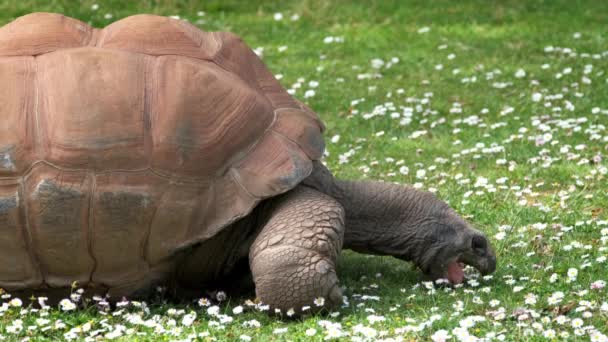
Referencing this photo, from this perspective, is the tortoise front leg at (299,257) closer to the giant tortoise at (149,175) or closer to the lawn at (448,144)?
the giant tortoise at (149,175)

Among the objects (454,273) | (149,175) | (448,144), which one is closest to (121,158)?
(149,175)

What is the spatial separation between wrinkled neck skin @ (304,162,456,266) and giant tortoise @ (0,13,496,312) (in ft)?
0.77

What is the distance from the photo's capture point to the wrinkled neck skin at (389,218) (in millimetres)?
→ 5434

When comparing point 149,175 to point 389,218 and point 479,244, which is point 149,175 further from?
point 479,244

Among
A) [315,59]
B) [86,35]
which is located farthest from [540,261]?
[315,59]

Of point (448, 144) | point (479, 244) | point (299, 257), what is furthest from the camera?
point (448, 144)

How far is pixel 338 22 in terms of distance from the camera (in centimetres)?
1235

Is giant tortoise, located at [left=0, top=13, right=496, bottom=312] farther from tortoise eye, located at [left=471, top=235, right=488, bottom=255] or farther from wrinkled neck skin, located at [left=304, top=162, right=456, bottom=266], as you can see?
tortoise eye, located at [left=471, top=235, right=488, bottom=255]

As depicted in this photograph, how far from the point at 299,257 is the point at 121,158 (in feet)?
2.87

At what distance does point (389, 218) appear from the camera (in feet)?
17.9

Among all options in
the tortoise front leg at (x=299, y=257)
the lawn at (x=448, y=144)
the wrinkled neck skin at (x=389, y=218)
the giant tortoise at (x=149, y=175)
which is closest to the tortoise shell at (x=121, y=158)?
the giant tortoise at (x=149, y=175)

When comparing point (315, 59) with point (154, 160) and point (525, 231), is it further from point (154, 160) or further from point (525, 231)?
point (154, 160)

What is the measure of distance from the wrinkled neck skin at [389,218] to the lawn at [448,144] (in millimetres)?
192

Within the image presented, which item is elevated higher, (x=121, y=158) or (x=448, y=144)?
(x=121, y=158)
